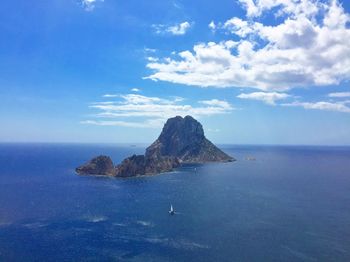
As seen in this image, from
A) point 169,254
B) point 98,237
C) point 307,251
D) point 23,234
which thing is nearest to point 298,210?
point 307,251

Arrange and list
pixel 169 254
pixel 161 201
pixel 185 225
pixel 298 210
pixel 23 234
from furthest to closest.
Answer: pixel 161 201
pixel 298 210
pixel 185 225
pixel 23 234
pixel 169 254

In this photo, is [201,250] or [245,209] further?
[245,209]

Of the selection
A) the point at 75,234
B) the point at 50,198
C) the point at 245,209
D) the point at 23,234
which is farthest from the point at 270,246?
Answer: the point at 50,198

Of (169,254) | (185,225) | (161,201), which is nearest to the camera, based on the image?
(169,254)

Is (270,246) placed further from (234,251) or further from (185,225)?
(185,225)

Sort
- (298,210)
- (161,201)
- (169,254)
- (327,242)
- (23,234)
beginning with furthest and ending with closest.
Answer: (161,201) → (298,210) → (23,234) → (327,242) → (169,254)

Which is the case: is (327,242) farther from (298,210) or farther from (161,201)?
(161,201)

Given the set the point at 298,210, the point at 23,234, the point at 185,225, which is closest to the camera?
the point at 23,234

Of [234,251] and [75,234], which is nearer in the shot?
[234,251]
